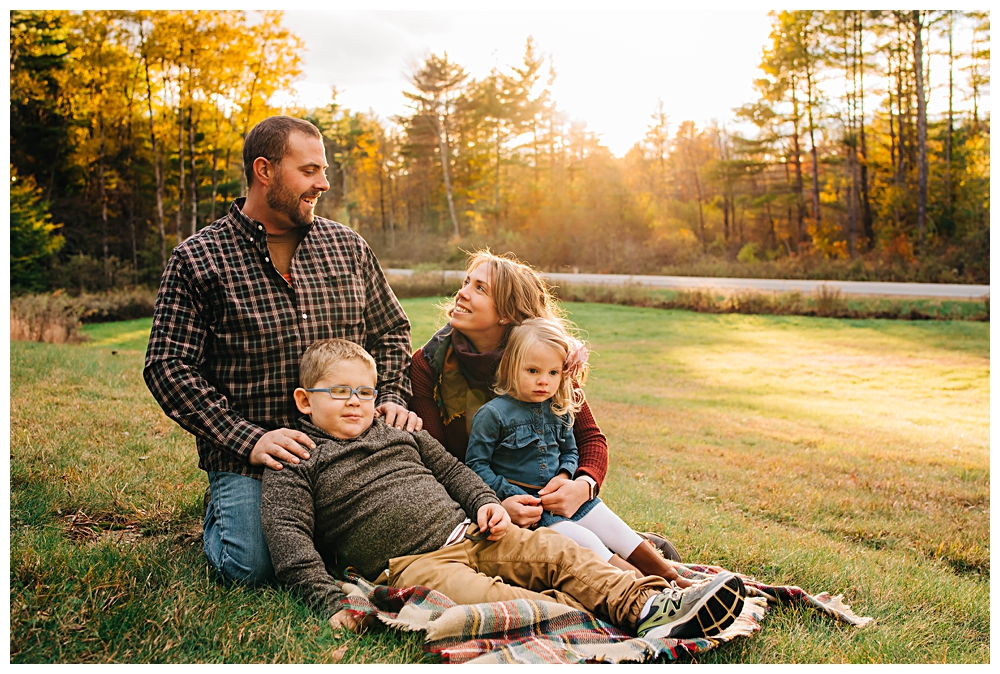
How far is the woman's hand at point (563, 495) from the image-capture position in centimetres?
275

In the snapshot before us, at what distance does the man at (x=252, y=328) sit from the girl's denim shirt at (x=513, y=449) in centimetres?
26

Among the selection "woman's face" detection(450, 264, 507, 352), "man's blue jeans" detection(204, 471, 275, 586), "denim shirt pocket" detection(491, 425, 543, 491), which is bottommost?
"man's blue jeans" detection(204, 471, 275, 586)

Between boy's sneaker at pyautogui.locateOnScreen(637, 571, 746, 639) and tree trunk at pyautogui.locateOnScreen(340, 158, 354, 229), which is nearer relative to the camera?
boy's sneaker at pyautogui.locateOnScreen(637, 571, 746, 639)

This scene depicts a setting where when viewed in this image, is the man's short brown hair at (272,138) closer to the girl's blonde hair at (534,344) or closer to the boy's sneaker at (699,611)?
the girl's blonde hair at (534,344)

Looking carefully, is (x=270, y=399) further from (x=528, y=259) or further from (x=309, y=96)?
(x=528, y=259)

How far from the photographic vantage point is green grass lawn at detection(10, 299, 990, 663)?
2.25 m

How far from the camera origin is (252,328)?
277cm

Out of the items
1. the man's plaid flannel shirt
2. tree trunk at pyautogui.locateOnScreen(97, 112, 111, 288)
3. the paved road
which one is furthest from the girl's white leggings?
tree trunk at pyautogui.locateOnScreen(97, 112, 111, 288)

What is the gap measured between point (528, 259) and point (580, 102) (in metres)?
10.1

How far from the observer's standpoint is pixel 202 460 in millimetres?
2832

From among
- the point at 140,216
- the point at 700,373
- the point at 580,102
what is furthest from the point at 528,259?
the point at 700,373

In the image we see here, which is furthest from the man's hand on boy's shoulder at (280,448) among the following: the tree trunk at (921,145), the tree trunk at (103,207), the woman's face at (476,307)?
the tree trunk at (921,145)

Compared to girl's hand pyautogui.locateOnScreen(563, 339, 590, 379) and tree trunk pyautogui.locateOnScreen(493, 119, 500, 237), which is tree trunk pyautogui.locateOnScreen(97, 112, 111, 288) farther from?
girl's hand pyautogui.locateOnScreen(563, 339, 590, 379)

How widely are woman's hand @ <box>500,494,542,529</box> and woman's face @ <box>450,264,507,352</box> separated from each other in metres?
0.77
